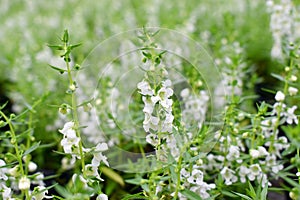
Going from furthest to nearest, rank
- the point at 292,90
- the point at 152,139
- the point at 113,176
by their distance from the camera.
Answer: the point at 113,176 < the point at 292,90 < the point at 152,139

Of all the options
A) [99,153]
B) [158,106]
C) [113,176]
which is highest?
[158,106]

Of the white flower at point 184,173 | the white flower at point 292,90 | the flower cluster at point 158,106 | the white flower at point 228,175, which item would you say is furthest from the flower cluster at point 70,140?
the white flower at point 292,90

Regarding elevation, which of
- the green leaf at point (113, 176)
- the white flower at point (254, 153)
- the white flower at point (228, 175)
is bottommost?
the green leaf at point (113, 176)

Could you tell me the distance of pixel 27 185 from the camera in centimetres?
123

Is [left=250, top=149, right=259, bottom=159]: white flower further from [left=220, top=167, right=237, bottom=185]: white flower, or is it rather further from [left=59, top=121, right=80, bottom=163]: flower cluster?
[left=59, top=121, right=80, bottom=163]: flower cluster

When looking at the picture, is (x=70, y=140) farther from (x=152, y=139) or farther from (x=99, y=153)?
(x=152, y=139)

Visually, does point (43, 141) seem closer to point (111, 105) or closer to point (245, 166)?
point (111, 105)

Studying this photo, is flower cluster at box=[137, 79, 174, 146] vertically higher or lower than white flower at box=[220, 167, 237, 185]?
higher

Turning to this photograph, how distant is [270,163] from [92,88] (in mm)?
1366

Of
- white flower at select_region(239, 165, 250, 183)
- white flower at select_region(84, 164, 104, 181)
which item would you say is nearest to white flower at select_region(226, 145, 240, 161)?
white flower at select_region(239, 165, 250, 183)

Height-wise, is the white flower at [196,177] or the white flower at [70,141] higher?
the white flower at [70,141]

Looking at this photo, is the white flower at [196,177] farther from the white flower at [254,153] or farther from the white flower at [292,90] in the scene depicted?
the white flower at [292,90]

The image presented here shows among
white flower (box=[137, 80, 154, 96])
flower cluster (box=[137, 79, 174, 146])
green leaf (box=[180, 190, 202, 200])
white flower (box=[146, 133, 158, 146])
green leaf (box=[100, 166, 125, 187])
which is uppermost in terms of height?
white flower (box=[137, 80, 154, 96])

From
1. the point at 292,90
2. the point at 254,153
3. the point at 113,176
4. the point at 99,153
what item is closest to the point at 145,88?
the point at 99,153
